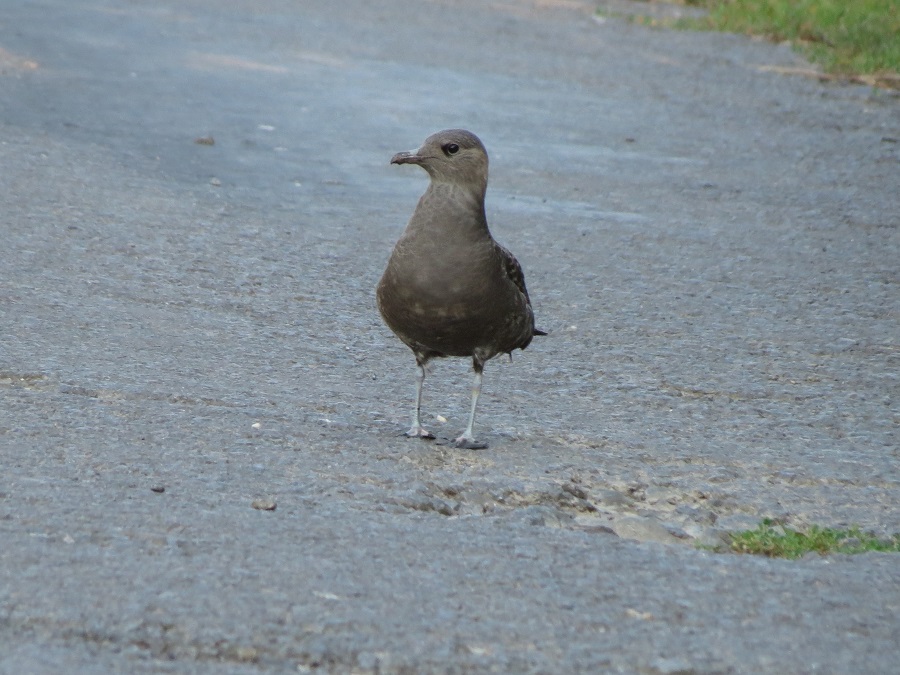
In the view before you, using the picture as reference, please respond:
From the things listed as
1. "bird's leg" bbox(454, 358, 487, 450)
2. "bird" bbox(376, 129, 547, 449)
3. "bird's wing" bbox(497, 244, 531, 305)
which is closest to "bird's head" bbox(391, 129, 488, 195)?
"bird" bbox(376, 129, 547, 449)

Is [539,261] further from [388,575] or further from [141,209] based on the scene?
[388,575]

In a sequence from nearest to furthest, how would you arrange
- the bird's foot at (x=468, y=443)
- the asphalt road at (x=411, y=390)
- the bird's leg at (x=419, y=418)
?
the asphalt road at (x=411, y=390), the bird's foot at (x=468, y=443), the bird's leg at (x=419, y=418)

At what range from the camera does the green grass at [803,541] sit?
4.39 m

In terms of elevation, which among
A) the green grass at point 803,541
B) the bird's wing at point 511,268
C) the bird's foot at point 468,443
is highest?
the bird's wing at point 511,268

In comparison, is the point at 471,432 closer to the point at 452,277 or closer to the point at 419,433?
the point at 419,433

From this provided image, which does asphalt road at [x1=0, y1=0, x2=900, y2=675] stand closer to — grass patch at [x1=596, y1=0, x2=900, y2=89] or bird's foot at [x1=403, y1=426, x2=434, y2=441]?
bird's foot at [x1=403, y1=426, x2=434, y2=441]

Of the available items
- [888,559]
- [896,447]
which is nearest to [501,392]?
[896,447]

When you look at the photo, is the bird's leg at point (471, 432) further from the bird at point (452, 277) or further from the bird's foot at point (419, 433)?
the bird's foot at point (419, 433)

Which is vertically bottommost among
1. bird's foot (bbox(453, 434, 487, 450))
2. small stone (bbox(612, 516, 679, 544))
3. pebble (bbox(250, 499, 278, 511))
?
bird's foot (bbox(453, 434, 487, 450))

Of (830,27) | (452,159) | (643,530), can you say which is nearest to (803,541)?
(643,530)

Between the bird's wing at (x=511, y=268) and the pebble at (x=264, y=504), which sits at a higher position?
the bird's wing at (x=511, y=268)

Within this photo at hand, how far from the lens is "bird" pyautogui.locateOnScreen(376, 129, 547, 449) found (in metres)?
5.15

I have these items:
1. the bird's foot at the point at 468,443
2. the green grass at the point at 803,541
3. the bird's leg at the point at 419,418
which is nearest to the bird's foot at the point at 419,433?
the bird's leg at the point at 419,418

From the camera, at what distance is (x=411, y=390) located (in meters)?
6.11
